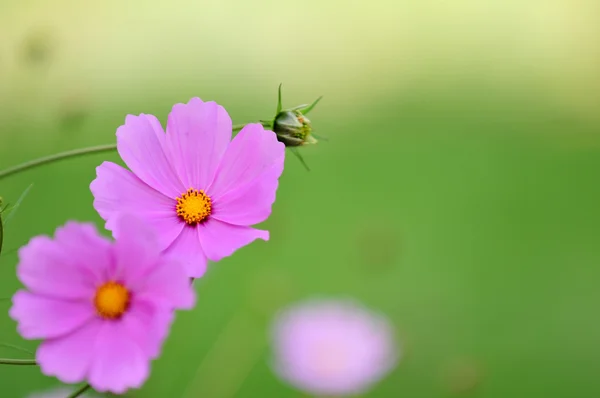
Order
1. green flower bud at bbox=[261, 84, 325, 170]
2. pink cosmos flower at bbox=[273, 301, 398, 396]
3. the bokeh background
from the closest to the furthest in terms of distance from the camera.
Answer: green flower bud at bbox=[261, 84, 325, 170]
pink cosmos flower at bbox=[273, 301, 398, 396]
the bokeh background

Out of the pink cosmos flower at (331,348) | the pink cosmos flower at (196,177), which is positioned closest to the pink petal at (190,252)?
the pink cosmos flower at (196,177)

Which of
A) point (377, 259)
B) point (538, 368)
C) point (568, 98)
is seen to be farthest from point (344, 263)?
point (568, 98)

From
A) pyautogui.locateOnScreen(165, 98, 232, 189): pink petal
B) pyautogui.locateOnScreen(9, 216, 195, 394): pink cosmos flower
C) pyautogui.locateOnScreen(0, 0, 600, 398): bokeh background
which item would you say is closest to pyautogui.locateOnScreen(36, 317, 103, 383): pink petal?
pyautogui.locateOnScreen(9, 216, 195, 394): pink cosmos flower

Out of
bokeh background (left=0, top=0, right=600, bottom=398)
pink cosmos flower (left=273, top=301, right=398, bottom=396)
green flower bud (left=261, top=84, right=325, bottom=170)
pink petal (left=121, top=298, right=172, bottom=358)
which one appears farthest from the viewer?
bokeh background (left=0, top=0, right=600, bottom=398)

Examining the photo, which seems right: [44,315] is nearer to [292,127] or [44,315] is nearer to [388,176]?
[292,127]

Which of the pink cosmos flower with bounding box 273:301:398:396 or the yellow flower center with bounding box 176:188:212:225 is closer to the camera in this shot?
the yellow flower center with bounding box 176:188:212:225

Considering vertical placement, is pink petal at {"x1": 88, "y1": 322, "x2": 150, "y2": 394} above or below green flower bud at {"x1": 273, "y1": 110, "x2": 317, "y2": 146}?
below

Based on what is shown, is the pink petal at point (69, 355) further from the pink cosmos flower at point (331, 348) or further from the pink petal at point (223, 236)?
the pink cosmos flower at point (331, 348)

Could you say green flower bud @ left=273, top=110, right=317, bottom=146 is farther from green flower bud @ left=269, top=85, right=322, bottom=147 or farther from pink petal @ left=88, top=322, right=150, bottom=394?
pink petal @ left=88, top=322, right=150, bottom=394

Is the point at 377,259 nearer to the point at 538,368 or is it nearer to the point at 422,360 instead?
the point at 422,360
